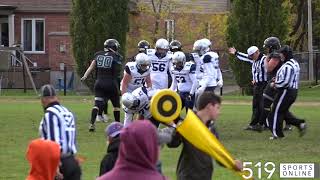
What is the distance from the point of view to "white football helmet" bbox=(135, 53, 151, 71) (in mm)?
15609

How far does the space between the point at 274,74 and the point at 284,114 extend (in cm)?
94

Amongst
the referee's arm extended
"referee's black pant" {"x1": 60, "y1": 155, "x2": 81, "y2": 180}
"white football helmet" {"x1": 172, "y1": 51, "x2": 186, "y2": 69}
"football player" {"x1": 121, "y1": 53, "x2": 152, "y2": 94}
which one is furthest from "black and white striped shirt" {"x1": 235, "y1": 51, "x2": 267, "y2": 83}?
"referee's black pant" {"x1": 60, "y1": 155, "x2": 81, "y2": 180}

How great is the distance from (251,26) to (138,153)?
31347 mm

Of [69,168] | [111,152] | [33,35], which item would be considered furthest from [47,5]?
[111,152]

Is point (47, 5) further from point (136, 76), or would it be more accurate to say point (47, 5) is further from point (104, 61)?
point (136, 76)

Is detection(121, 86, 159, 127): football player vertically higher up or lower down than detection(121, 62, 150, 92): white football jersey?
lower down

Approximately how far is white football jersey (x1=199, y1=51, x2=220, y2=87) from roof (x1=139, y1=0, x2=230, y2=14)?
2877 centimetres

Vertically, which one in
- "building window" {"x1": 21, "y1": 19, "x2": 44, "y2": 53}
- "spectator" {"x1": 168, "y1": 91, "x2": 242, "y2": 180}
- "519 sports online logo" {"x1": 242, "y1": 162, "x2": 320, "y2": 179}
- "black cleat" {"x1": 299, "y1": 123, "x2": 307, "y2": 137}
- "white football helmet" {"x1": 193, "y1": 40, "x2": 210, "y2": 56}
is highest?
"building window" {"x1": 21, "y1": 19, "x2": 44, "y2": 53}

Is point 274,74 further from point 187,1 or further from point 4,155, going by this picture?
point 187,1

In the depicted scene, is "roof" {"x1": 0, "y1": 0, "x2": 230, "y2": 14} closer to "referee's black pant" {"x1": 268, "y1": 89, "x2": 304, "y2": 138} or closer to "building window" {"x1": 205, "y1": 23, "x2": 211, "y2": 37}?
"building window" {"x1": 205, "y1": 23, "x2": 211, "y2": 37}

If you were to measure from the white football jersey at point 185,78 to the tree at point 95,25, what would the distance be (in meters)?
18.1

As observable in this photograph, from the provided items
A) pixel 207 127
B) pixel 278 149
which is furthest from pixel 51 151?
pixel 278 149

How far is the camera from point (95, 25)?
35.4 m

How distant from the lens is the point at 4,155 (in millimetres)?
14242
